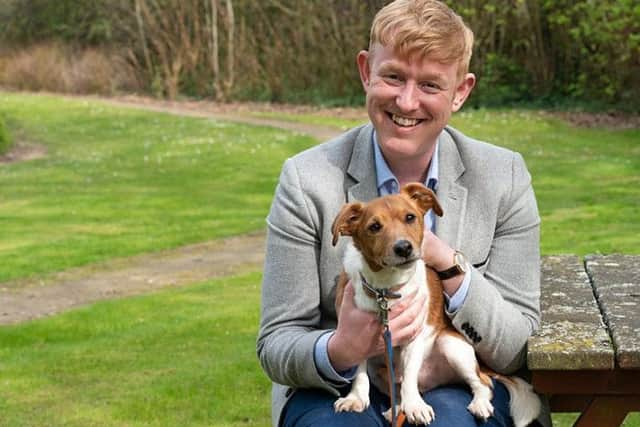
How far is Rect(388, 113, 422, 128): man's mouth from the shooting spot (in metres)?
3.88

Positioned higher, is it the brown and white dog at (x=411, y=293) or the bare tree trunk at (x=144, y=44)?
the brown and white dog at (x=411, y=293)

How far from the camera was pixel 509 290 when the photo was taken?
4.01 metres

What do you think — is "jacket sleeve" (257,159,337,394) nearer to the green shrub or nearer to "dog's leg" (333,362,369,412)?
"dog's leg" (333,362,369,412)

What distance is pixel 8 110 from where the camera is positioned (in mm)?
32562

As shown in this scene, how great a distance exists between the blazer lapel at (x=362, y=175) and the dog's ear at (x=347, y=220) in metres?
0.40

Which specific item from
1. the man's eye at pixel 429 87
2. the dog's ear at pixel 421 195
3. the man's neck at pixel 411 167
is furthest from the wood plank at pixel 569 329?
the man's eye at pixel 429 87

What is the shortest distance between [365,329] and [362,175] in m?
0.67

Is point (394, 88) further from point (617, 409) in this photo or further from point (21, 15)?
point (21, 15)

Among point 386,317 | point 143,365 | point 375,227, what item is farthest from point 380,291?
point 143,365

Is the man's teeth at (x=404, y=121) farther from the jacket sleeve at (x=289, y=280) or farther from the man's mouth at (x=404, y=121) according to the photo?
the jacket sleeve at (x=289, y=280)

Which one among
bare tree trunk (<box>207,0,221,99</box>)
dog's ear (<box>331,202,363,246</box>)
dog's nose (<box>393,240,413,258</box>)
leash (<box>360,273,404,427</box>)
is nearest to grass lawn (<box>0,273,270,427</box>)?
leash (<box>360,273,404,427</box>)

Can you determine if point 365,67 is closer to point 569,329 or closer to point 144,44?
point 569,329

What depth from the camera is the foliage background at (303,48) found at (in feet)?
92.7

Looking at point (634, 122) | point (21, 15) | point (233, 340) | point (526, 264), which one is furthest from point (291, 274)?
point (21, 15)
